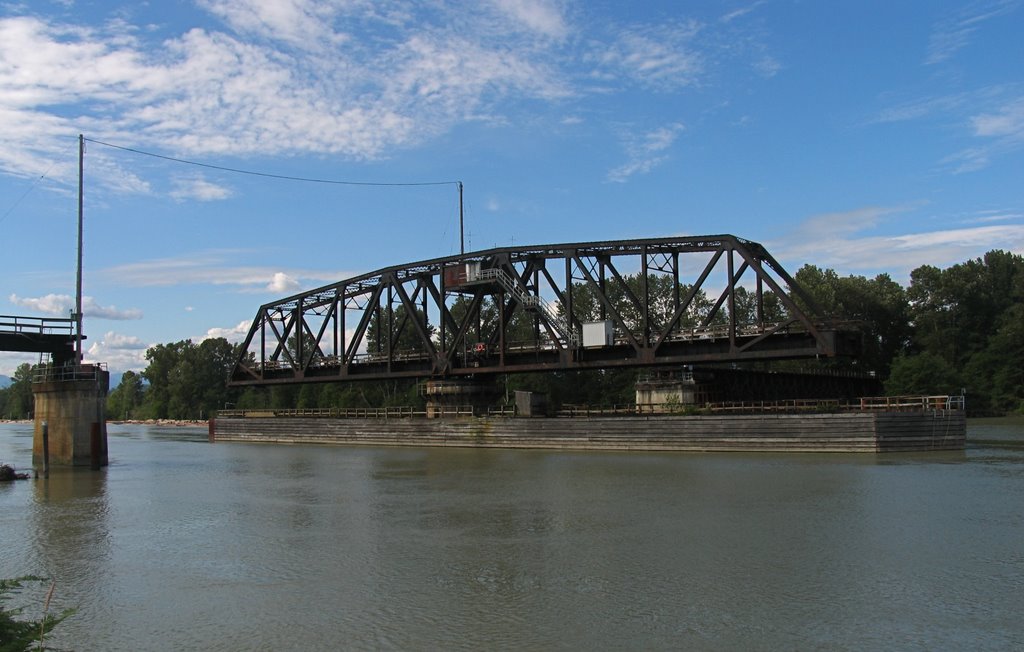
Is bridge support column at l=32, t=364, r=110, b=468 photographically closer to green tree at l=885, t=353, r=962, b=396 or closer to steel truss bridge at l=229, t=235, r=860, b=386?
steel truss bridge at l=229, t=235, r=860, b=386

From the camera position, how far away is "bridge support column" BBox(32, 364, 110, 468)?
51.3 m

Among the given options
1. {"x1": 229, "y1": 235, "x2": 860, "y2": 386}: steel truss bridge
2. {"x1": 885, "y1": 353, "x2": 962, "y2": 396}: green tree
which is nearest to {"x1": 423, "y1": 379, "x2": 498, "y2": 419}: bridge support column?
{"x1": 229, "y1": 235, "x2": 860, "y2": 386}: steel truss bridge

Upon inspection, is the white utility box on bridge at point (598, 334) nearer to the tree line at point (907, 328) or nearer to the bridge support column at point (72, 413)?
A: the bridge support column at point (72, 413)

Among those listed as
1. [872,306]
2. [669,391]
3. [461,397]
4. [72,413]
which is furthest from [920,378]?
[72,413]

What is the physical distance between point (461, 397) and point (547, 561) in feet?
184

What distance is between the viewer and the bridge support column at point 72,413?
5128 cm

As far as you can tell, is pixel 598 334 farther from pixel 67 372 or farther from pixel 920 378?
pixel 920 378

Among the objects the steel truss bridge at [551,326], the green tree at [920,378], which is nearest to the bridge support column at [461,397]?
the steel truss bridge at [551,326]

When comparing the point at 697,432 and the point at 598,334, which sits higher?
the point at 598,334

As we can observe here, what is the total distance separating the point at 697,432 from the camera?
5738cm

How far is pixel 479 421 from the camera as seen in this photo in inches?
2822

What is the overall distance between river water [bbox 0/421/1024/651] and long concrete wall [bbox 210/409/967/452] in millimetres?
8206

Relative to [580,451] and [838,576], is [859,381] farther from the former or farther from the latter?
[838,576]

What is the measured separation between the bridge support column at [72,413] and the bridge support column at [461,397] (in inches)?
1267
